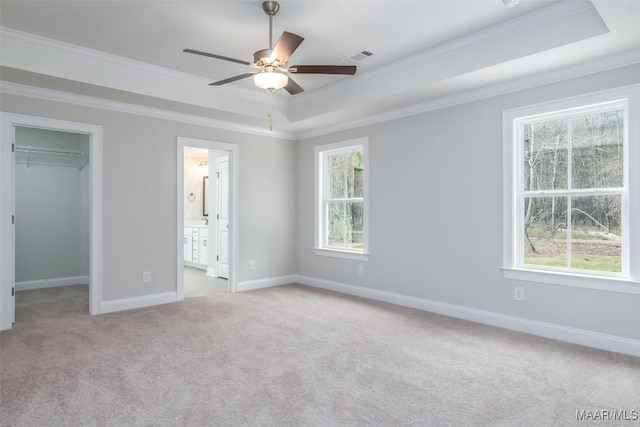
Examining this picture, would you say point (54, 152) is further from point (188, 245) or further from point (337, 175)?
point (337, 175)

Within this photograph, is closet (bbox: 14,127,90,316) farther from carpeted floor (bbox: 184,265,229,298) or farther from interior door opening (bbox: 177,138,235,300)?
interior door opening (bbox: 177,138,235,300)

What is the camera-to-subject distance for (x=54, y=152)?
611 cm

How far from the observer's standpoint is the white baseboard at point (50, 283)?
19.2ft

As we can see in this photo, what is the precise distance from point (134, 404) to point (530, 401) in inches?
97.0

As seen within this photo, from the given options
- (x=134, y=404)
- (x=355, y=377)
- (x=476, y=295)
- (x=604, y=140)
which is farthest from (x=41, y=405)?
(x=604, y=140)

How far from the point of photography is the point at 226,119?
5.33 meters

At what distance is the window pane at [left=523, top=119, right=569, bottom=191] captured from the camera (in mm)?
3693

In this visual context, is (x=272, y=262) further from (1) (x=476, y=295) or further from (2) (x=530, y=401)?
(2) (x=530, y=401)

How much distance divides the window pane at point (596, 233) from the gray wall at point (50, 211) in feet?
22.3

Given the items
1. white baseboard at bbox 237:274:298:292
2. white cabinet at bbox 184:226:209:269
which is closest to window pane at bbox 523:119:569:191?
white baseboard at bbox 237:274:298:292

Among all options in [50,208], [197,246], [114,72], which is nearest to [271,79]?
[114,72]

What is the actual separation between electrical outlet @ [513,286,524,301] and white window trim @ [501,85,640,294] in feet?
0.33

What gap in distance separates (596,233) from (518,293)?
877 mm

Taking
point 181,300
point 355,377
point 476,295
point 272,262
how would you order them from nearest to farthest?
1. point 355,377
2. point 476,295
3. point 181,300
4. point 272,262
